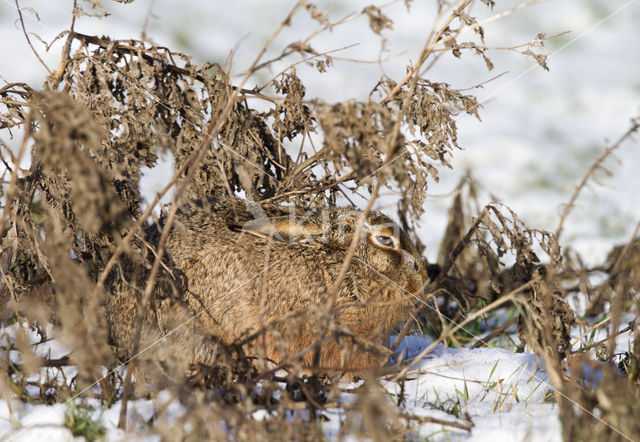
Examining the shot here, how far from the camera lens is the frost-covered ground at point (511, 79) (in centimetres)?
884

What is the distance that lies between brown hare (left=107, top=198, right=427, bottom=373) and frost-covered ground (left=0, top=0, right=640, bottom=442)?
33.9 inches

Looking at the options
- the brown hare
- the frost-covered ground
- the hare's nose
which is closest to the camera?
the brown hare

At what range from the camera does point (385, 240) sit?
445 cm

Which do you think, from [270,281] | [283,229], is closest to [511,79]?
[283,229]

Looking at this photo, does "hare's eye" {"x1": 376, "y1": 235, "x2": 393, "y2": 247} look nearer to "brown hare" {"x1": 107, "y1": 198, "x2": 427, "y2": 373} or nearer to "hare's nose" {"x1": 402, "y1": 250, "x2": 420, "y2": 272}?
"brown hare" {"x1": 107, "y1": 198, "x2": 427, "y2": 373}

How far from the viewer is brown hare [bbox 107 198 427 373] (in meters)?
3.81

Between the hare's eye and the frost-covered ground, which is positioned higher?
the frost-covered ground

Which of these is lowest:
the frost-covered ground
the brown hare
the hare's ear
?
the brown hare

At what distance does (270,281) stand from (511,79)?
825cm

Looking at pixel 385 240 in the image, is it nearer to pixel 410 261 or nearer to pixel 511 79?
pixel 410 261

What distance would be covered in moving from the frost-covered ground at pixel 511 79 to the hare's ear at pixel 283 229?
4.18 ft

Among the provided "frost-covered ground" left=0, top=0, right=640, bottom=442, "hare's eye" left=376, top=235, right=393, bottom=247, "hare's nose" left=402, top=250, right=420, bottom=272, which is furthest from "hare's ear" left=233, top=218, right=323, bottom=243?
"frost-covered ground" left=0, top=0, right=640, bottom=442

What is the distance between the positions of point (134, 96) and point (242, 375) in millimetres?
1801

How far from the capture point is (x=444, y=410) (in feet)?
11.0
